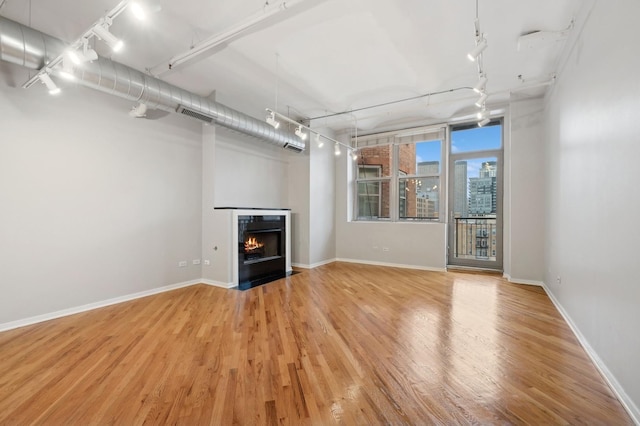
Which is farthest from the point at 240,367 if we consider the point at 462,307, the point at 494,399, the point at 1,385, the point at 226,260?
the point at 462,307

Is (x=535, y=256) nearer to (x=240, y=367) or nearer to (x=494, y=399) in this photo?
(x=494, y=399)

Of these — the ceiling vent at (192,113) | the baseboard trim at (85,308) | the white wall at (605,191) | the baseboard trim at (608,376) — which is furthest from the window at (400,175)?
the baseboard trim at (85,308)

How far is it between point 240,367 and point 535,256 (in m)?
5.30

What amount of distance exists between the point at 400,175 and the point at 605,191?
4882 millimetres

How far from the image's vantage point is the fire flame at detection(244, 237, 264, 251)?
523cm

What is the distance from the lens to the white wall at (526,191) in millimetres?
4848

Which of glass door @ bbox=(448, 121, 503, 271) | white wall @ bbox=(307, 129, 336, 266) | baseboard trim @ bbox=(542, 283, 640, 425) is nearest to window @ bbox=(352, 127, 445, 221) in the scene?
glass door @ bbox=(448, 121, 503, 271)

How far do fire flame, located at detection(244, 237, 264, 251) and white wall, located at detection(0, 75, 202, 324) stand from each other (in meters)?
0.97

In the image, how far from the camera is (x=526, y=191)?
4949 mm

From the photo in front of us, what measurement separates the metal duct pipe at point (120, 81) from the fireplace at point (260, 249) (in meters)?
1.64

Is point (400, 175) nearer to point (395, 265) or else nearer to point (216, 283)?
point (395, 265)

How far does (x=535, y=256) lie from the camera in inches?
194

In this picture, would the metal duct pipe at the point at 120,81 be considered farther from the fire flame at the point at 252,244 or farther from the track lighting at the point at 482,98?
the track lighting at the point at 482,98

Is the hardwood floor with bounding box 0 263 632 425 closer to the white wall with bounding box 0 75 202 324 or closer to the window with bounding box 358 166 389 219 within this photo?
the white wall with bounding box 0 75 202 324
